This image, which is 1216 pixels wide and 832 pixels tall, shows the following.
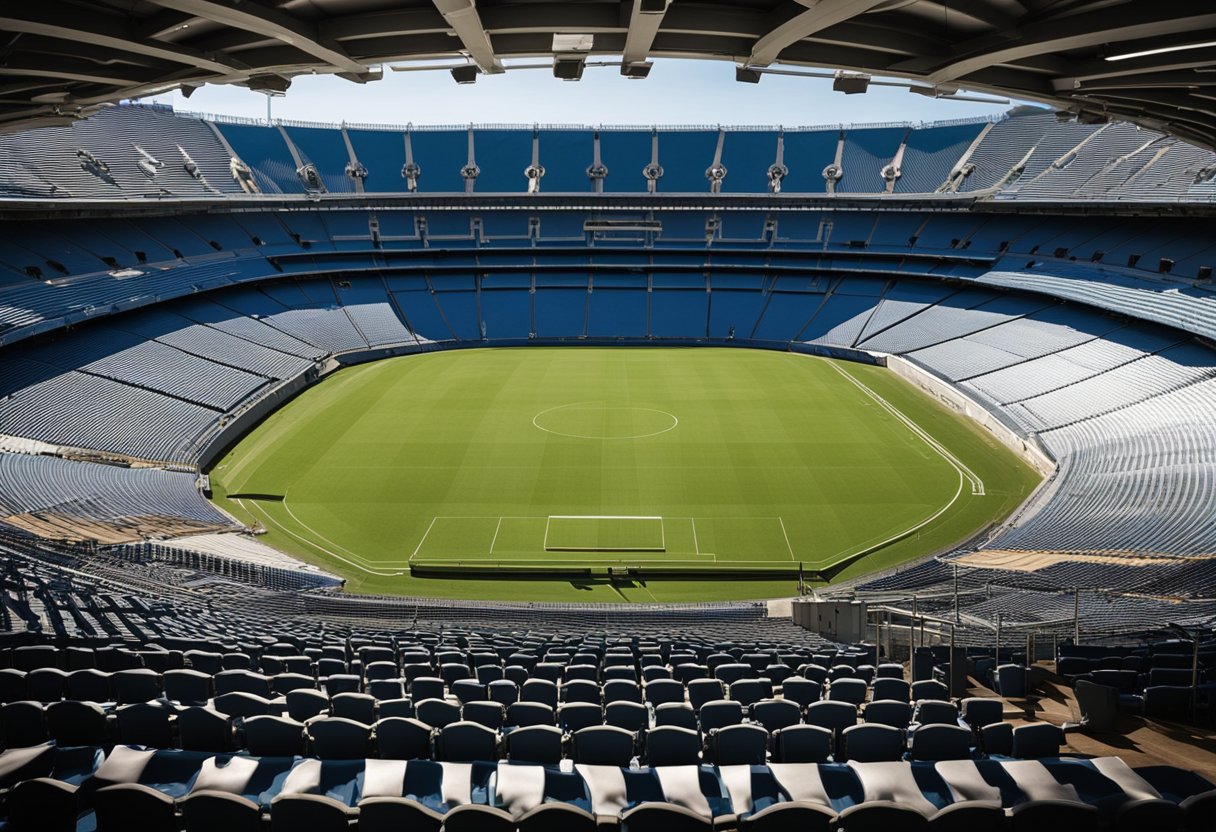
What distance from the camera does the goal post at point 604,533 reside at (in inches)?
1086

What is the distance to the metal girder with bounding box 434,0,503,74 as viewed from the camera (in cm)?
741

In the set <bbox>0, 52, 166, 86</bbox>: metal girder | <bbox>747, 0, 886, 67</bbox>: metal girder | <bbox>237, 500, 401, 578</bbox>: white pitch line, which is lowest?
<bbox>237, 500, 401, 578</bbox>: white pitch line

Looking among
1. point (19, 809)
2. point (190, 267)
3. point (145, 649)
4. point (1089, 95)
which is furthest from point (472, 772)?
point (190, 267)

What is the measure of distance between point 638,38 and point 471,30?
62.4 inches

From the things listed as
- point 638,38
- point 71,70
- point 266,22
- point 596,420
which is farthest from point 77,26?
point 596,420

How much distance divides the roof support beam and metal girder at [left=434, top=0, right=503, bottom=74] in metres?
1.39

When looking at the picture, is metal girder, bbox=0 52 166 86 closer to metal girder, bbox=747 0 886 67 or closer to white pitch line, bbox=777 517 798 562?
metal girder, bbox=747 0 886 67

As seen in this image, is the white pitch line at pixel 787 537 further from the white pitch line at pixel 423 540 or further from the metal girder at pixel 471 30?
the metal girder at pixel 471 30

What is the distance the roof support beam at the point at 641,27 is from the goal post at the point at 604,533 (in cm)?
1988

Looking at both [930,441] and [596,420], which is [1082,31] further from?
[596,420]

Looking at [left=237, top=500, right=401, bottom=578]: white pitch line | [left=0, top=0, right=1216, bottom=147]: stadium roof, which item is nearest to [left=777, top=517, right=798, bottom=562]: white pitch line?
[left=237, top=500, right=401, bottom=578]: white pitch line

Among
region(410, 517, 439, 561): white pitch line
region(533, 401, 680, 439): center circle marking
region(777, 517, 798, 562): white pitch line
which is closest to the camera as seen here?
region(777, 517, 798, 562): white pitch line

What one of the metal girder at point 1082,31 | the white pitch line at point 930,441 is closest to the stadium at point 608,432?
the metal girder at point 1082,31

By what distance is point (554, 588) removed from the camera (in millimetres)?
25266
